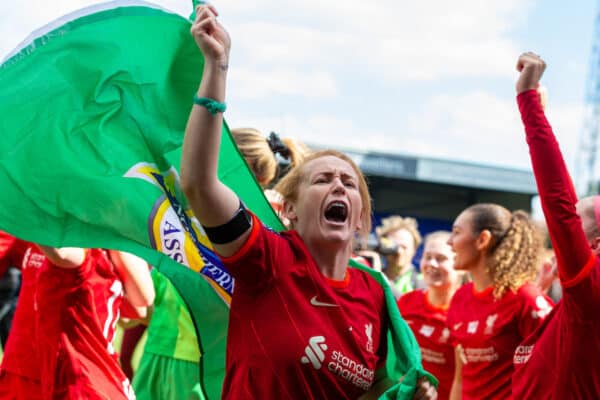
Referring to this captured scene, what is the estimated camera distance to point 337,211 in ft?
9.19

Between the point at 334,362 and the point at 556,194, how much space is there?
1028 mm

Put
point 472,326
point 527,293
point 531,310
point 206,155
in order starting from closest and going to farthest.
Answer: point 206,155 → point 531,310 → point 527,293 → point 472,326

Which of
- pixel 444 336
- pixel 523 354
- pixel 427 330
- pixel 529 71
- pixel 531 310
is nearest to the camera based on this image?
pixel 529 71

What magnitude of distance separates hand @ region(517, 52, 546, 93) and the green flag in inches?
38.2

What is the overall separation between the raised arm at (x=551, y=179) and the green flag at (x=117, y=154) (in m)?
0.64

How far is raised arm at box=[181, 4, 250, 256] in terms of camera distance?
7.42 feet

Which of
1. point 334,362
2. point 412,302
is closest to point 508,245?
point 412,302

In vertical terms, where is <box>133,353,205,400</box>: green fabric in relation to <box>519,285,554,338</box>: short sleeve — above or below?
below

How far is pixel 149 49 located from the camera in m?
2.82

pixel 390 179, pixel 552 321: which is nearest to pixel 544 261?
pixel 552 321

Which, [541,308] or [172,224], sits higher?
[172,224]

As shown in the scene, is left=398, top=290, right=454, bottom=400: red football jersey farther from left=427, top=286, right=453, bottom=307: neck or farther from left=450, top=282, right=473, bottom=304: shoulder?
left=450, top=282, right=473, bottom=304: shoulder

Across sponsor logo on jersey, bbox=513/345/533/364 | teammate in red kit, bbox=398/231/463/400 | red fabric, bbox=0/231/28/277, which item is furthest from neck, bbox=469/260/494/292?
red fabric, bbox=0/231/28/277

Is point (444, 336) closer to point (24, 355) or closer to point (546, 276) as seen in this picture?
point (546, 276)
